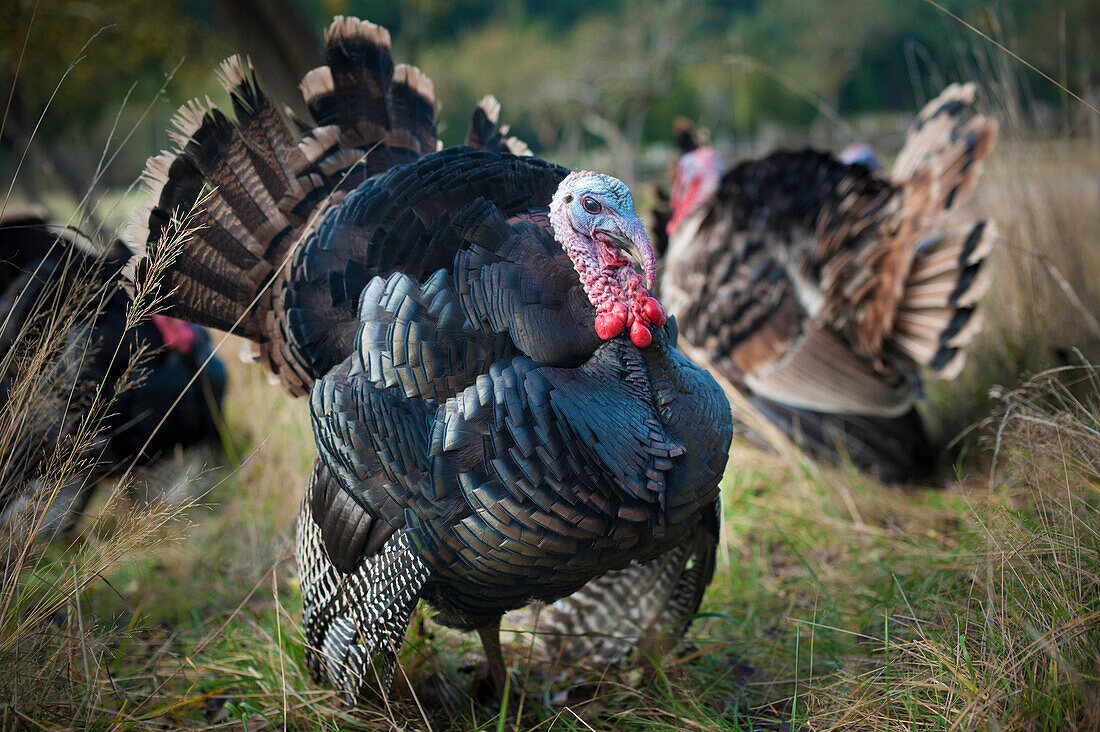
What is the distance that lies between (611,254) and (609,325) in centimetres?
19

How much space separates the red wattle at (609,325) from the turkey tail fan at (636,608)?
0.78 m

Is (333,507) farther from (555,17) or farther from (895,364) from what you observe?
(555,17)

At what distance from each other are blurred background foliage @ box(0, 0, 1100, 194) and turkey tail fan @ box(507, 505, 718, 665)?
5.97ft

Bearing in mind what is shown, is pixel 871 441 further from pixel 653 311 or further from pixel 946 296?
pixel 653 311

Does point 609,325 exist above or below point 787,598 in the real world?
above

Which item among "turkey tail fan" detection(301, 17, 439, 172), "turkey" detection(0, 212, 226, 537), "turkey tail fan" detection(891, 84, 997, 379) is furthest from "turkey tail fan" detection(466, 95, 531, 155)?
"turkey tail fan" detection(891, 84, 997, 379)

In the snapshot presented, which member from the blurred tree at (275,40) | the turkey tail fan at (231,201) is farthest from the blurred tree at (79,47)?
the turkey tail fan at (231,201)

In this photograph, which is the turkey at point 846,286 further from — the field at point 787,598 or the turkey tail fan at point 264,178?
the turkey tail fan at point 264,178

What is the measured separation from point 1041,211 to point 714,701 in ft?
9.82

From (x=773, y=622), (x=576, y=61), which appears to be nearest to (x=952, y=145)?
(x=773, y=622)

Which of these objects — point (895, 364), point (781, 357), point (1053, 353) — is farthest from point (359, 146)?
point (1053, 353)

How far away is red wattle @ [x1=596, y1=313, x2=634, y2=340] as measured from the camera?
1.93 meters

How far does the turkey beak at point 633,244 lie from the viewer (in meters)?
1.93

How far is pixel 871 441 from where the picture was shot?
12.6 ft
